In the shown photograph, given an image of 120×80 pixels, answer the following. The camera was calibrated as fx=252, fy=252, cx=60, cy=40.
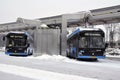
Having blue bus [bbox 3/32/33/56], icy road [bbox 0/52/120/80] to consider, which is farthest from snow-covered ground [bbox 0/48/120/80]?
blue bus [bbox 3/32/33/56]

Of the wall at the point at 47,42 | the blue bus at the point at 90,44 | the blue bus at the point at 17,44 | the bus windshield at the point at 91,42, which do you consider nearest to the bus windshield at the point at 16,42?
the blue bus at the point at 17,44

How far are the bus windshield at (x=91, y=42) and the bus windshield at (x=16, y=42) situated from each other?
994 cm

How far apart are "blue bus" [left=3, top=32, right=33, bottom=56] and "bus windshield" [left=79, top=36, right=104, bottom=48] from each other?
31.9 ft

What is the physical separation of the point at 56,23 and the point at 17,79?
1498 inches

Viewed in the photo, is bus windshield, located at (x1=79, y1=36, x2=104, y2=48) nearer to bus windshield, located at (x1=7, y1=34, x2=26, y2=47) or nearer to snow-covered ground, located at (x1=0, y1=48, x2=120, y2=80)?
snow-covered ground, located at (x1=0, y1=48, x2=120, y2=80)

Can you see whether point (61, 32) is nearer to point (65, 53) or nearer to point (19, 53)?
point (65, 53)

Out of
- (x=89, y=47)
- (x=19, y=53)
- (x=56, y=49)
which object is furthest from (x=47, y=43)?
(x=89, y=47)

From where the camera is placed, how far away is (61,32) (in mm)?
30562

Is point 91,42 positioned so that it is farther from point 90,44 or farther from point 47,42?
point 47,42

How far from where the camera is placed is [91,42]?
902 inches

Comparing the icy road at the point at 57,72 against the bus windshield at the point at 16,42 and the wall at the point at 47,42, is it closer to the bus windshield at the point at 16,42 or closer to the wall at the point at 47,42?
the wall at the point at 47,42

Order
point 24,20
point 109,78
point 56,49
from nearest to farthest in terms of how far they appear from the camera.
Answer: point 109,78 < point 56,49 < point 24,20

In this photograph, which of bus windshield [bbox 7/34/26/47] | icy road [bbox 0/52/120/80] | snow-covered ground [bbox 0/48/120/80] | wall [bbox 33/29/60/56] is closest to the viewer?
icy road [bbox 0/52/120/80]

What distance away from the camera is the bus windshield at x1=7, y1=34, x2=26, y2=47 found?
1197 inches
